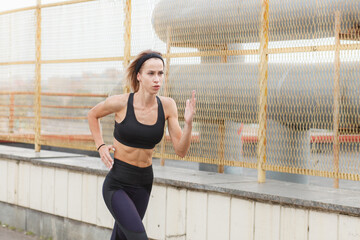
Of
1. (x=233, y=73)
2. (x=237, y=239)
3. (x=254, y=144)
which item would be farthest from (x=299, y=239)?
(x=233, y=73)

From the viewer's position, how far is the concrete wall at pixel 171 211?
15.6 ft

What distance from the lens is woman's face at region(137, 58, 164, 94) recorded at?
15.2ft

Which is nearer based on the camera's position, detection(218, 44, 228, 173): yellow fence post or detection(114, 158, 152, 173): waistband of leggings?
detection(114, 158, 152, 173): waistband of leggings

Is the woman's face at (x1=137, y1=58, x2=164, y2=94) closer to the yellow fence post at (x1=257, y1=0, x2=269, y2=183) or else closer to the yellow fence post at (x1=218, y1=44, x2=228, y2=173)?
the yellow fence post at (x1=257, y1=0, x2=269, y2=183)

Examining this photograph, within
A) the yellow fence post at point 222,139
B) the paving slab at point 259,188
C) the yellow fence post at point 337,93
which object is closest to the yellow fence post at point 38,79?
the paving slab at point 259,188

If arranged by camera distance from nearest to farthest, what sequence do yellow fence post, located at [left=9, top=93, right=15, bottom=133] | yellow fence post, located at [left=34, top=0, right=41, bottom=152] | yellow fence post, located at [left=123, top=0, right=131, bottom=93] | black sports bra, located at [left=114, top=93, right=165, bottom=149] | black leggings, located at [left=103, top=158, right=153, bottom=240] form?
black leggings, located at [left=103, top=158, right=153, bottom=240] → black sports bra, located at [left=114, top=93, right=165, bottom=149] → yellow fence post, located at [left=123, top=0, right=131, bottom=93] → yellow fence post, located at [left=34, top=0, right=41, bottom=152] → yellow fence post, located at [left=9, top=93, right=15, bottom=133]

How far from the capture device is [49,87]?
8.22 m

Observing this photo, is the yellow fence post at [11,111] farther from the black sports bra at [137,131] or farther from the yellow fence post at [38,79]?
the black sports bra at [137,131]

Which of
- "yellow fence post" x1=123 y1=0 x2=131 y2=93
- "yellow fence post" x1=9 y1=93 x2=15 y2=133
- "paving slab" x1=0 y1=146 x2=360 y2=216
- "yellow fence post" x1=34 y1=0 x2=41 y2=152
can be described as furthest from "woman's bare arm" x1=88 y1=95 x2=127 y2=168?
"yellow fence post" x1=9 y1=93 x2=15 y2=133

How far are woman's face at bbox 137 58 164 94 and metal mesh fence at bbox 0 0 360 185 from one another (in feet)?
4.26

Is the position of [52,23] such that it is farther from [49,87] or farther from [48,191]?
[48,191]

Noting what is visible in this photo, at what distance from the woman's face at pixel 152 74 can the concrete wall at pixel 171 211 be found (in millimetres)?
1254

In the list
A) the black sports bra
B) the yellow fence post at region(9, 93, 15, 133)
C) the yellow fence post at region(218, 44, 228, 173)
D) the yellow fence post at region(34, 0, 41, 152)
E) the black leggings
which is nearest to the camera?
the black leggings

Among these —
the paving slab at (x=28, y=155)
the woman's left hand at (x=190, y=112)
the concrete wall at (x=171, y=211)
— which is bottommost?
the concrete wall at (x=171, y=211)
